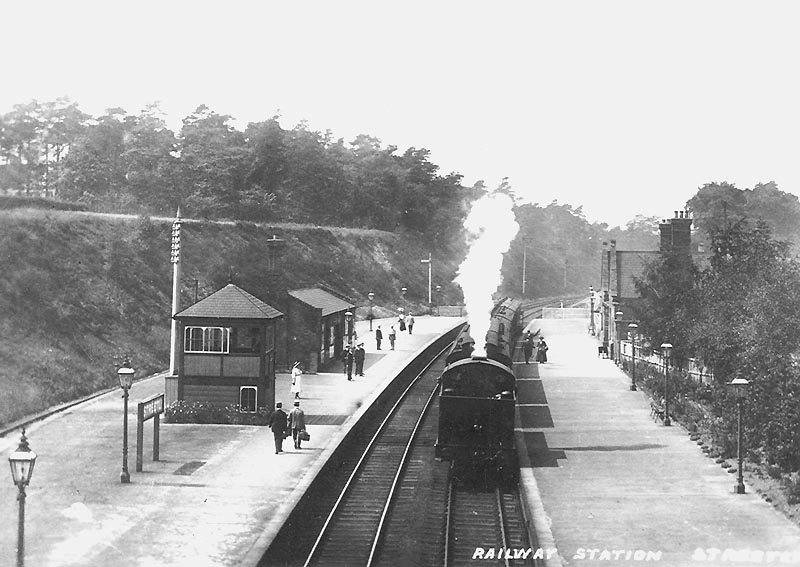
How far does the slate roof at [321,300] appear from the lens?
41281 mm

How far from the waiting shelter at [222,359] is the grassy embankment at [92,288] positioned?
2016 millimetres

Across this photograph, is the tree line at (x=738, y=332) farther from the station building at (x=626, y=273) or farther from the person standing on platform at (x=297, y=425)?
the person standing on platform at (x=297, y=425)

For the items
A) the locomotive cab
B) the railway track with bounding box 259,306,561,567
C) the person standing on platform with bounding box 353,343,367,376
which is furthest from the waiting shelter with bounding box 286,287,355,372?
the locomotive cab

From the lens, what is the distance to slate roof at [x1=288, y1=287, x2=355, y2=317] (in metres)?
41.3

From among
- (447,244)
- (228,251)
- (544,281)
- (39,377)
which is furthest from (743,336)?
(544,281)

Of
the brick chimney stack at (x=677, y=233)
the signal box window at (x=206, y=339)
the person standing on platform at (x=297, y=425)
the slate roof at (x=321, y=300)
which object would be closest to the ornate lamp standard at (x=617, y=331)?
the brick chimney stack at (x=677, y=233)

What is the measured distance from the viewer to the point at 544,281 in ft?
395

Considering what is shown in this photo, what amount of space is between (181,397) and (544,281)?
315 ft

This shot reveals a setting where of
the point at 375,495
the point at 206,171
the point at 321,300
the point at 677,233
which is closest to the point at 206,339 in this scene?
the point at 375,495

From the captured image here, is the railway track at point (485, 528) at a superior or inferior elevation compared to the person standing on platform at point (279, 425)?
inferior

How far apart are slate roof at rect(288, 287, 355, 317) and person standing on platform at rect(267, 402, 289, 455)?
1737 centimetres

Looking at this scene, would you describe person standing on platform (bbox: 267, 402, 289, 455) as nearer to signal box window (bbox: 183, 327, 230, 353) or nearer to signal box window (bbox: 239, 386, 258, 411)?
signal box window (bbox: 239, 386, 258, 411)

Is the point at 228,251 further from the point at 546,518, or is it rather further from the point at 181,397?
the point at 546,518

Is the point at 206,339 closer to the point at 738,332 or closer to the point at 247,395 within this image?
the point at 247,395
